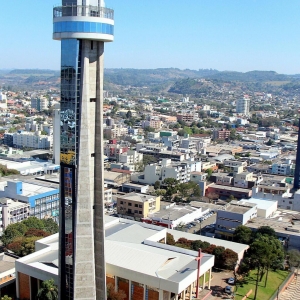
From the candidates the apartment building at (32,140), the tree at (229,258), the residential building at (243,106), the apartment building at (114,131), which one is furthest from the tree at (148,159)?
the residential building at (243,106)

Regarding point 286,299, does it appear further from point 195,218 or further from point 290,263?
point 195,218

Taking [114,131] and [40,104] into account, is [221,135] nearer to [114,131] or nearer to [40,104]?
[114,131]

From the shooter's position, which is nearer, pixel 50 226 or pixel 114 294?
pixel 114 294

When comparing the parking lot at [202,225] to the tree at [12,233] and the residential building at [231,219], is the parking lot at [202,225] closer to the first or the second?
the residential building at [231,219]

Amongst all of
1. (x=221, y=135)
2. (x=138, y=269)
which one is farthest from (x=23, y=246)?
(x=221, y=135)

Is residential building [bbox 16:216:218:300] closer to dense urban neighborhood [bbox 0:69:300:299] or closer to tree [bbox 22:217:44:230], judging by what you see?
dense urban neighborhood [bbox 0:69:300:299]

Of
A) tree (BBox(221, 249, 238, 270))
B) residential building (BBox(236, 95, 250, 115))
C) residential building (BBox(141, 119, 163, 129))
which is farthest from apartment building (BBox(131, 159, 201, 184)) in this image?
residential building (BBox(236, 95, 250, 115))
